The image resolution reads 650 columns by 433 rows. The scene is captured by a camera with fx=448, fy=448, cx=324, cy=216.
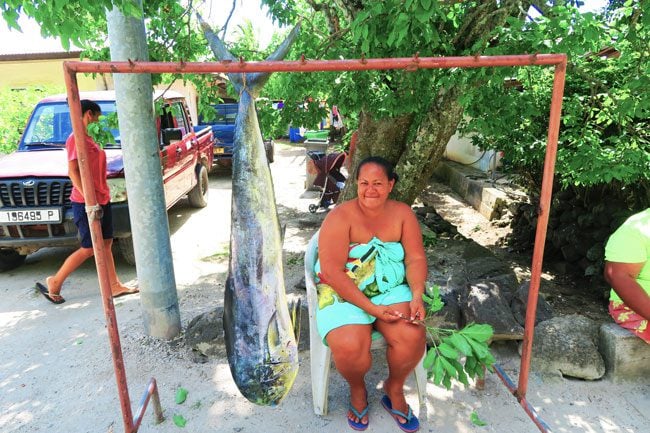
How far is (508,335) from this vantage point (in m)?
3.05

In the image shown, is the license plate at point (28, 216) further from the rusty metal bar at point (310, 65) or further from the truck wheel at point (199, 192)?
the truck wheel at point (199, 192)

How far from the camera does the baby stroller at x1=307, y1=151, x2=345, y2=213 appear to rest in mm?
7574

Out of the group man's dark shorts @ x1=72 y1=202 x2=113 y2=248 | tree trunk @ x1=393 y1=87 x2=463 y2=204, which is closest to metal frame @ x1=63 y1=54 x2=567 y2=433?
tree trunk @ x1=393 y1=87 x2=463 y2=204

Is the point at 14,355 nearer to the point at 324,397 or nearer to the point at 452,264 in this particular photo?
the point at 324,397

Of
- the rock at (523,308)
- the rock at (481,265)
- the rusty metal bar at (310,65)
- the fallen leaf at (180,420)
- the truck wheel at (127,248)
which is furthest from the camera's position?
the truck wheel at (127,248)

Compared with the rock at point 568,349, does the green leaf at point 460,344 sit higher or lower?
higher

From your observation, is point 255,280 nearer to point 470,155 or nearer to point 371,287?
point 371,287

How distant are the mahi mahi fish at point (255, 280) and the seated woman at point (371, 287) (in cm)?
34

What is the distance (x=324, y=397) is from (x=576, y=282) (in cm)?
354

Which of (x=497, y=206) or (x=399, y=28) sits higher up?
(x=399, y=28)

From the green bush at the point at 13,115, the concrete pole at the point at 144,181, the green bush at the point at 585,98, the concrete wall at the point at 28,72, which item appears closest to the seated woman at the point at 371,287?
the green bush at the point at 585,98

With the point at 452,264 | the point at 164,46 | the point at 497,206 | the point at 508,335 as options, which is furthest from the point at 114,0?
the point at 497,206

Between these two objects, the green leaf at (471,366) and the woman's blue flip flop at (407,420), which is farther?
the woman's blue flip flop at (407,420)

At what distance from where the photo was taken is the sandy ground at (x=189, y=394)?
8.39 feet
